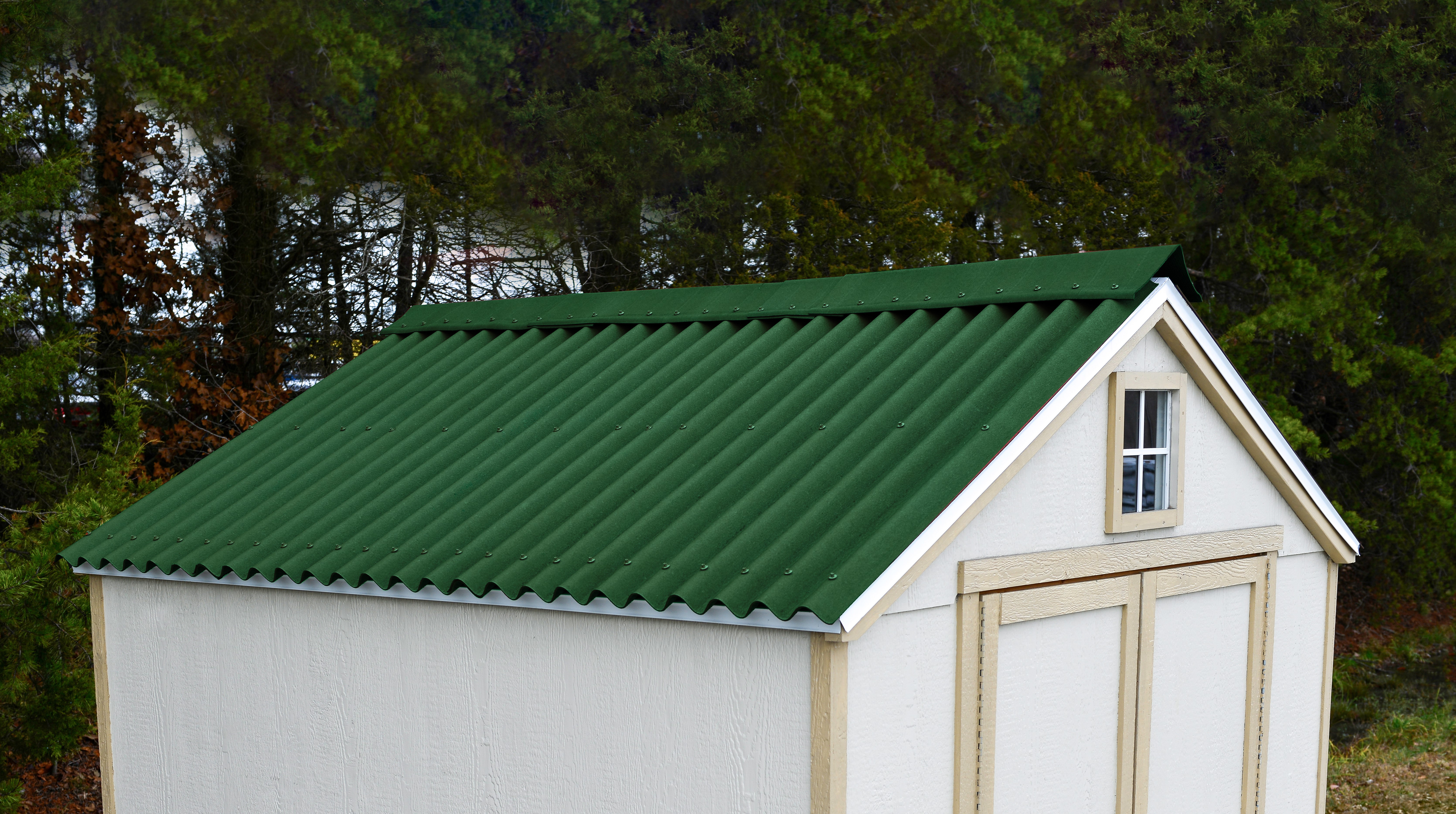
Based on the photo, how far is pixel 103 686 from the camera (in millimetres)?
7613

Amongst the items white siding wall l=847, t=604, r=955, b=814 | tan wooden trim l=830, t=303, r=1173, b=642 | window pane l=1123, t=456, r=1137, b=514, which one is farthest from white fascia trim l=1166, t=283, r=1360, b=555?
white siding wall l=847, t=604, r=955, b=814

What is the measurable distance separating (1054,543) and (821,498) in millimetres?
1189

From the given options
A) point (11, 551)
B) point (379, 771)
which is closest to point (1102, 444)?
point (379, 771)

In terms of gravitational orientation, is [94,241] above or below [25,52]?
below

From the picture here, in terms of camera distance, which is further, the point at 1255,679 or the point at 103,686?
the point at 103,686

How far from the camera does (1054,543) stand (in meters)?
5.92

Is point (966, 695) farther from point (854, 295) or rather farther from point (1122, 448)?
point (854, 295)

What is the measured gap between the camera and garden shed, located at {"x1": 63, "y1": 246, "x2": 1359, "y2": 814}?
527cm

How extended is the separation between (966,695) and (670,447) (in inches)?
77.0

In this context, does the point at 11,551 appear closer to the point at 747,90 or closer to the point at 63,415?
the point at 63,415

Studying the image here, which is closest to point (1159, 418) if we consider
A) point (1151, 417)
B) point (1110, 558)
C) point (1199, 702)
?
point (1151, 417)

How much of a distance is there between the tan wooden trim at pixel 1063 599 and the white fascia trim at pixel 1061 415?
2.07ft

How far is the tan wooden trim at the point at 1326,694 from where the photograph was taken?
7.71m

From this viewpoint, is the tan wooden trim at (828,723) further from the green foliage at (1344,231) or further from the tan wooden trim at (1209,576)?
the green foliage at (1344,231)
